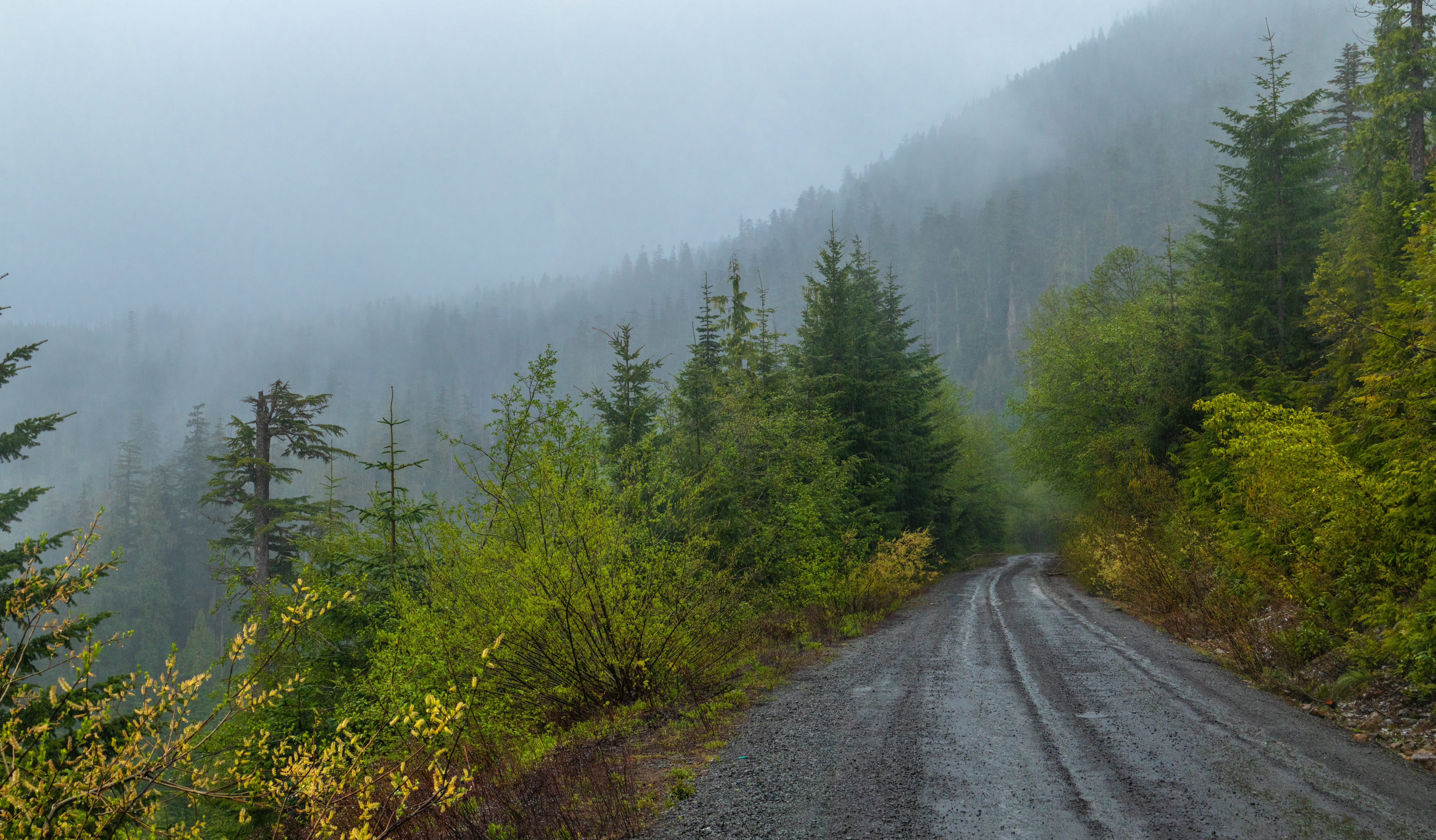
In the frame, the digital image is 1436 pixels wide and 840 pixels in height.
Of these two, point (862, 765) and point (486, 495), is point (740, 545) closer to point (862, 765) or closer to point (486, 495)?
point (486, 495)

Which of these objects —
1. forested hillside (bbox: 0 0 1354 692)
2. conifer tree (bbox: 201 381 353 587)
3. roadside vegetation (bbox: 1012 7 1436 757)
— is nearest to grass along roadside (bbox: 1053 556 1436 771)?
roadside vegetation (bbox: 1012 7 1436 757)

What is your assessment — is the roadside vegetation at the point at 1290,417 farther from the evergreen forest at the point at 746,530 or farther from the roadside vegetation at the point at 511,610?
the roadside vegetation at the point at 511,610

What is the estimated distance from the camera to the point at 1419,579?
26.7 feet

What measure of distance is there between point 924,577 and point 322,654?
63.3 feet

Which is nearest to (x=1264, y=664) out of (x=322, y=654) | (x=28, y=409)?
(x=322, y=654)

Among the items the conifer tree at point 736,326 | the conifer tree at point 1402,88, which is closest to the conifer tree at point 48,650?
the conifer tree at point 736,326

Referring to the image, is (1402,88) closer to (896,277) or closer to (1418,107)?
(1418,107)

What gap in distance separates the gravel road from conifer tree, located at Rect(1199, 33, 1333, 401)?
11.3 metres

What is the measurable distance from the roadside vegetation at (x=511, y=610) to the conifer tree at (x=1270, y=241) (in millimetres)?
9963

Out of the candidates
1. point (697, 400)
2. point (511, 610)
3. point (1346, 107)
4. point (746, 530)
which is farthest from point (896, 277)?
point (511, 610)

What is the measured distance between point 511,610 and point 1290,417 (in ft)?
43.0

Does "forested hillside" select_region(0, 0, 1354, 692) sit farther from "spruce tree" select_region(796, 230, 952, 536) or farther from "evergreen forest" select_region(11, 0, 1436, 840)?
"spruce tree" select_region(796, 230, 952, 536)

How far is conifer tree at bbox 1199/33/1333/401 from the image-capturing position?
1755cm

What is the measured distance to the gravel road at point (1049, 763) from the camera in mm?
4953
